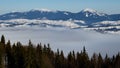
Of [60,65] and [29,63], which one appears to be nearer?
[29,63]

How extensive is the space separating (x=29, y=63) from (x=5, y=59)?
1132 centimetres

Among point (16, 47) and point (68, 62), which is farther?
point (68, 62)

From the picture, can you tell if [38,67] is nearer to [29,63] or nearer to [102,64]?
[29,63]

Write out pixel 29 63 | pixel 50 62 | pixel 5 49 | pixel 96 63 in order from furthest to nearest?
pixel 96 63 < pixel 50 62 < pixel 5 49 < pixel 29 63

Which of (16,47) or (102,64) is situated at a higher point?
(16,47)

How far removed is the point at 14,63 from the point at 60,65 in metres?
28.5

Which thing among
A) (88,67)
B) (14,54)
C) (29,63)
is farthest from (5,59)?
(88,67)

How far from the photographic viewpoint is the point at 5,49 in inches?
4409

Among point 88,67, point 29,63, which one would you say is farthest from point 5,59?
point 88,67

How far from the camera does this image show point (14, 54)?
107m

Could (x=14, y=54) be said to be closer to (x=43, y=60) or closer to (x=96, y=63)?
(x=43, y=60)

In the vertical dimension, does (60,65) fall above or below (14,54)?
below

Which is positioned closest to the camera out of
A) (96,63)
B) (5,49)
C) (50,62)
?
(5,49)

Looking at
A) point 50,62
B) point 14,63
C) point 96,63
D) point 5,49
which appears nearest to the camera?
point 14,63
